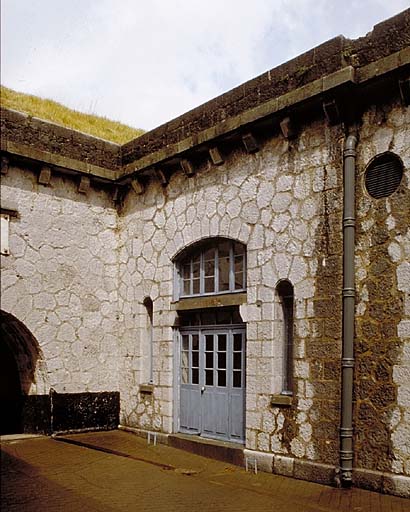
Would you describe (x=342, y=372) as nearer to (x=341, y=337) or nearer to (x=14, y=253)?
(x=341, y=337)

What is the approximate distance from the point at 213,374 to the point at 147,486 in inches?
89.9

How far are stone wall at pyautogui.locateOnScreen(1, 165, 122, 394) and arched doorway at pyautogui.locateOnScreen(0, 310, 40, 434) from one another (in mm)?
163

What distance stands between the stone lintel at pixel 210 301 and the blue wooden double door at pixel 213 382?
14.4 inches

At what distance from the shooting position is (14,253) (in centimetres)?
A: 883

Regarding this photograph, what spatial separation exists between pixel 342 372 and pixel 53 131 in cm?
599

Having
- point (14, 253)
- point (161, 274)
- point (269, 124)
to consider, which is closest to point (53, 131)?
point (14, 253)

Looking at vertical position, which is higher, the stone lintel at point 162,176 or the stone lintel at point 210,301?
the stone lintel at point 162,176

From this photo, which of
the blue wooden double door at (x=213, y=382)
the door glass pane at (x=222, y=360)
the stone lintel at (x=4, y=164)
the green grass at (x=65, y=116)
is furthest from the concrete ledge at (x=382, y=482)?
the green grass at (x=65, y=116)

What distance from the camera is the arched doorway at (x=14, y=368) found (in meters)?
9.20

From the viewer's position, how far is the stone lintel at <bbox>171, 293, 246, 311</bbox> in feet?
26.2

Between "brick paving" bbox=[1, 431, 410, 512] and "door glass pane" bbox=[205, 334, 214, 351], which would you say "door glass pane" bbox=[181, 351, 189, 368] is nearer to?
"door glass pane" bbox=[205, 334, 214, 351]

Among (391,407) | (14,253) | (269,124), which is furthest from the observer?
(14,253)

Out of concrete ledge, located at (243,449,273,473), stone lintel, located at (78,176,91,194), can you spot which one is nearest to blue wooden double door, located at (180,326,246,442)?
concrete ledge, located at (243,449,273,473)

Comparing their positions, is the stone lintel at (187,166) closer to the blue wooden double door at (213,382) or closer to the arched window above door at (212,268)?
the arched window above door at (212,268)
